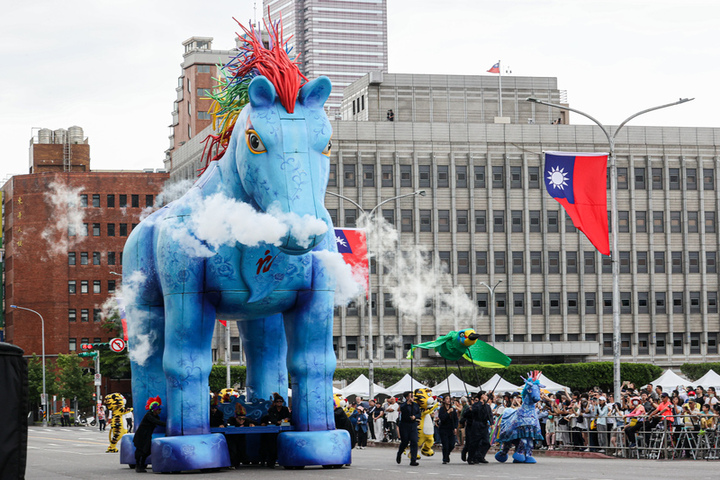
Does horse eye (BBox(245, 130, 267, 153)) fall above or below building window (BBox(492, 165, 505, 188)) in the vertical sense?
below

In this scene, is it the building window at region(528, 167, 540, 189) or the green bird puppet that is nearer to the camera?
the green bird puppet

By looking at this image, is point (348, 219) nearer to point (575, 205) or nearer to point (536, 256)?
point (536, 256)

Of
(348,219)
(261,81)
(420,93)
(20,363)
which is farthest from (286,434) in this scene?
(420,93)

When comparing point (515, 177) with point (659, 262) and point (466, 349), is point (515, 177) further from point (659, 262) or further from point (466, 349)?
point (466, 349)

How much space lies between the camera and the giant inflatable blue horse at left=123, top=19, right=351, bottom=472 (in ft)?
56.9

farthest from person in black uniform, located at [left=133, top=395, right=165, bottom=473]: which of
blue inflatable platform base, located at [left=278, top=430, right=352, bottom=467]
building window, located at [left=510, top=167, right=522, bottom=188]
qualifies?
building window, located at [left=510, top=167, right=522, bottom=188]

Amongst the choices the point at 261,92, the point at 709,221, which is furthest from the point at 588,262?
the point at 261,92

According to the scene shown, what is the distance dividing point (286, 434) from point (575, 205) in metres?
13.7

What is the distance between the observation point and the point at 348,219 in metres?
86.5

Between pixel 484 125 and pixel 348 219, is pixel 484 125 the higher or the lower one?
the higher one

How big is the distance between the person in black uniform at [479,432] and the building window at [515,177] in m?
64.9

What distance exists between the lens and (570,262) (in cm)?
8944

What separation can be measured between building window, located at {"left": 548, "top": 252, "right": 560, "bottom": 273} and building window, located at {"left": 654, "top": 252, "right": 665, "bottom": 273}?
840cm

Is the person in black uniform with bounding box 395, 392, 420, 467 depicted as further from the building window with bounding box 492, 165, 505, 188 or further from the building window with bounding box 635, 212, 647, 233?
the building window with bounding box 635, 212, 647, 233
